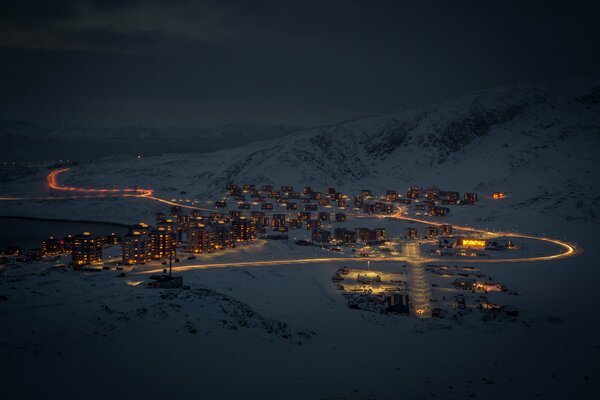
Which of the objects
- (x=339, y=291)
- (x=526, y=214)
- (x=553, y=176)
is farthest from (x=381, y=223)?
(x=339, y=291)

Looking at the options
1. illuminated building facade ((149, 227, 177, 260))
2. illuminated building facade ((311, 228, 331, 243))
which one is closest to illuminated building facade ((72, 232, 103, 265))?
illuminated building facade ((149, 227, 177, 260))

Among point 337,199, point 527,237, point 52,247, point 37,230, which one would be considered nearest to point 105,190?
point 37,230

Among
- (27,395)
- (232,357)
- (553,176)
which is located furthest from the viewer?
(553,176)

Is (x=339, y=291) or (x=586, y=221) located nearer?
(x=339, y=291)

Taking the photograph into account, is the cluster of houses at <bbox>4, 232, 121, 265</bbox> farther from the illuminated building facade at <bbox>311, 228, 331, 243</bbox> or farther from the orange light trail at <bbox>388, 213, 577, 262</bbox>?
the orange light trail at <bbox>388, 213, 577, 262</bbox>

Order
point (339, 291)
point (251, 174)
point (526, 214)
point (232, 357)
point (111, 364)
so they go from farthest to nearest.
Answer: point (251, 174) → point (526, 214) → point (339, 291) → point (232, 357) → point (111, 364)

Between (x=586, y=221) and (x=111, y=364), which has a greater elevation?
(x=586, y=221)

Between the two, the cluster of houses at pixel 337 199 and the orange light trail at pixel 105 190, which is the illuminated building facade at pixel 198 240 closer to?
the cluster of houses at pixel 337 199

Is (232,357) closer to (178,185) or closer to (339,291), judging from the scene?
(339,291)
